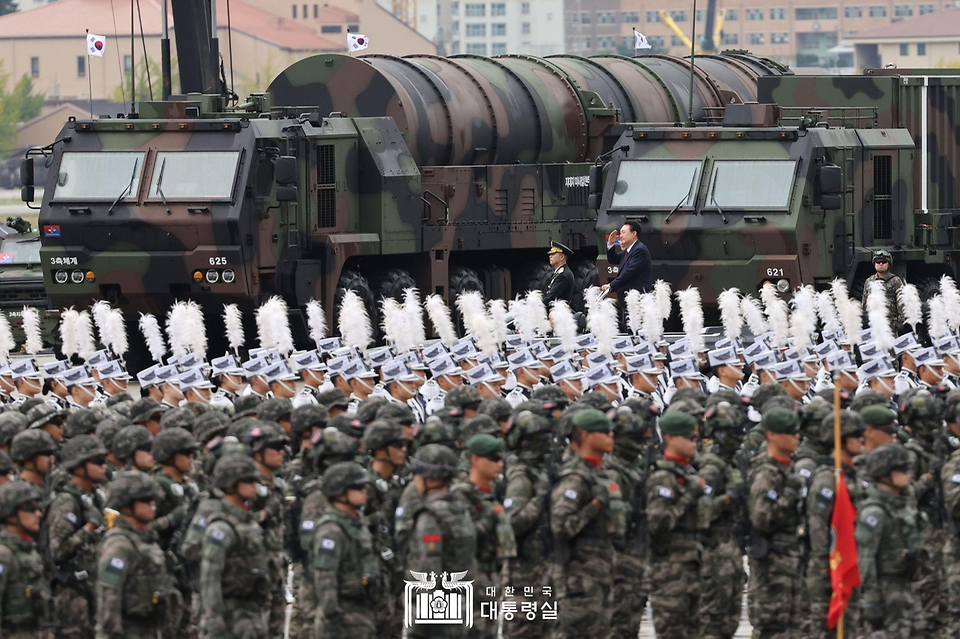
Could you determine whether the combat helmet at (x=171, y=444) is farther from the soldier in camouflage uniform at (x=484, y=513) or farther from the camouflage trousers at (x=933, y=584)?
the camouflage trousers at (x=933, y=584)

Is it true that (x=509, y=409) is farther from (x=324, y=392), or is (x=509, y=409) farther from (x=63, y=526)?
(x=63, y=526)

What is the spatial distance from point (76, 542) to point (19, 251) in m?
15.7

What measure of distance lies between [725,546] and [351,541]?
2075mm

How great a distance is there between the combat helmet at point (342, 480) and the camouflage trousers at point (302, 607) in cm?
80

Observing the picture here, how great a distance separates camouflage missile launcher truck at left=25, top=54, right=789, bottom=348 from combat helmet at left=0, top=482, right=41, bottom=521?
37.2 feet

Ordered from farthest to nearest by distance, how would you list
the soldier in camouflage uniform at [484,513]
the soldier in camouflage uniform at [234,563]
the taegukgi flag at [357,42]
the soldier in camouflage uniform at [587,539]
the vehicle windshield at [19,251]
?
the taegukgi flag at [357,42], the vehicle windshield at [19,251], the soldier in camouflage uniform at [587,539], the soldier in camouflage uniform at [484,513], the soldier in camouflage uniform at [234,563]

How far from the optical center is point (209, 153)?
21.7m

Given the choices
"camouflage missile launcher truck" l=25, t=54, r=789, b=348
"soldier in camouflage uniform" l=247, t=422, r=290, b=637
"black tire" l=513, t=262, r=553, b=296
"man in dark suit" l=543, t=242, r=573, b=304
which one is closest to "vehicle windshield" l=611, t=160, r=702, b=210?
"man in dark suit" l=543, t=242, r=573, b=304

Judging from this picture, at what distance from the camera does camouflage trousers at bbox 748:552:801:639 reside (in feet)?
35.6

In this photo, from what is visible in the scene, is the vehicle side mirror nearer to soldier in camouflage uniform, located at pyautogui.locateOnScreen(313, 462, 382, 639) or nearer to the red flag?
soldier in camouflage uniform, located at pyautogui.locateOnScreen(313, 462, 382, 639)

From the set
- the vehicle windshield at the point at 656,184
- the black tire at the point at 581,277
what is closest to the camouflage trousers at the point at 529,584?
the vehicle windshield at the point at 656,184

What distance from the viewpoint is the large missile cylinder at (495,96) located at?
958 inches

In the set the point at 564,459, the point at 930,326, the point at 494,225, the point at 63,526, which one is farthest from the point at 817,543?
the point at 494,225

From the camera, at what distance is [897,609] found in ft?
33.9
